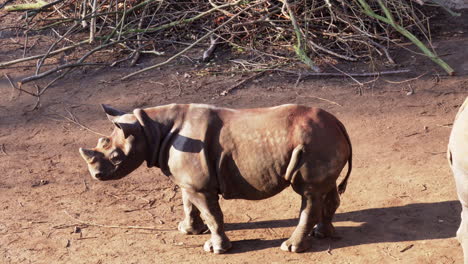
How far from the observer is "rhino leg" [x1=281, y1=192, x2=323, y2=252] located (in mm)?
4738

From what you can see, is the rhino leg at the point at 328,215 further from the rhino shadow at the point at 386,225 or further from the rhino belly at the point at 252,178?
the rhino belly at the point at 252,178

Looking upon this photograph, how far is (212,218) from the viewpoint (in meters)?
4.87

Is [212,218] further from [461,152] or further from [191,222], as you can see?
A: [461,152]

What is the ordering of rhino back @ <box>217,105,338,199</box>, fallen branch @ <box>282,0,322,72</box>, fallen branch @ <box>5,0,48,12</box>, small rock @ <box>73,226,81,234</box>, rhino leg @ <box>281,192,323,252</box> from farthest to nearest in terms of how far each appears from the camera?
fallen branch @ <box>5,0,48,12</box>, fallen branch @ <box>282,0,322,72</box>, small rock @ <box>73,226,81,234</box>, rhino leg @ <box>281,192,323,252</box>, rhino back @ <box>217,105,338,199</box>

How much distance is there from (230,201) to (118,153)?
135 cm

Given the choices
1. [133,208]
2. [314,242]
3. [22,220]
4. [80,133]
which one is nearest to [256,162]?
[314,242]

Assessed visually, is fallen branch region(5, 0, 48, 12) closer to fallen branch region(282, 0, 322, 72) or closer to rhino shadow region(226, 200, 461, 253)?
fallen branch region(282, 0, 322, 72)

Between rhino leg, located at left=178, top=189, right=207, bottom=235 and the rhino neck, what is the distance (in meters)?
0.42

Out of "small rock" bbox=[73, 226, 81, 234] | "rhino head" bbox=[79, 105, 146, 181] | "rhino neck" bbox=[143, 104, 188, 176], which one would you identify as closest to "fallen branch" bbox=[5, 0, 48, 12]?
"small rock" bbox=[73, 226, 81, 234]

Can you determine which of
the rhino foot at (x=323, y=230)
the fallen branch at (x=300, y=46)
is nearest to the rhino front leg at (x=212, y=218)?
the rhino foot at (x=323, y=230)

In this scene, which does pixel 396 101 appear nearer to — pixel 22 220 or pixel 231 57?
pixel 231 57

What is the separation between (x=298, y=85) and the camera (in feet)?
26.3

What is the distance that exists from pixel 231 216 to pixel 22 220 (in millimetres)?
1774

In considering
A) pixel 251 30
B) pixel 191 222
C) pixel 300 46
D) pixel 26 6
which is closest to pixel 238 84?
pixel 300 46
